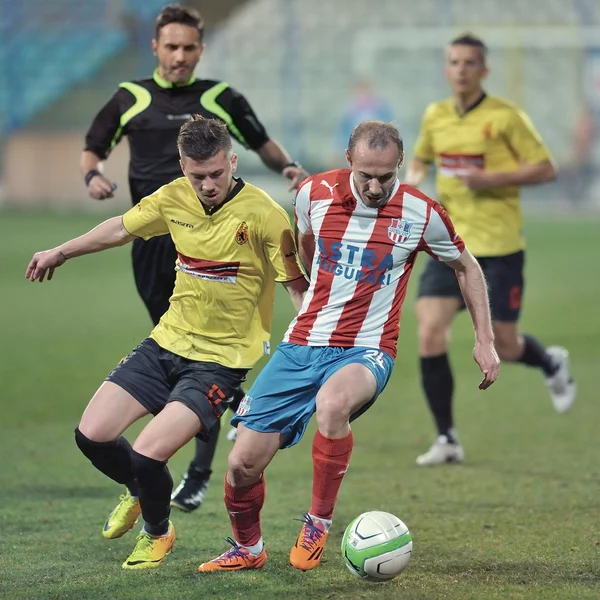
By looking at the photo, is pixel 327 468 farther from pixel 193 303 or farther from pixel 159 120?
pixel 159 120

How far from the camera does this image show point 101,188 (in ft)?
19.6

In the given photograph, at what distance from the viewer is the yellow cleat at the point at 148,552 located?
15.8 feet

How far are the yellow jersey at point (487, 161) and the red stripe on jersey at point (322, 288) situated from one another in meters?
2.46

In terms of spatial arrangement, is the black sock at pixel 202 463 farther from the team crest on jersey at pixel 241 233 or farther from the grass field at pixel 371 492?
the team crest on jersey at pixel 241 233

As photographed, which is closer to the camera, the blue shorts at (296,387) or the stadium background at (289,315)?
the blue shorts at (296,387)

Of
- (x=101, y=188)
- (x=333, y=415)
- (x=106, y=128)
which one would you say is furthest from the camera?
(x=106, y=128)

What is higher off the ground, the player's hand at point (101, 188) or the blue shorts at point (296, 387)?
the player's hand at point (101, 188)

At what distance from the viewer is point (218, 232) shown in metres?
5.08

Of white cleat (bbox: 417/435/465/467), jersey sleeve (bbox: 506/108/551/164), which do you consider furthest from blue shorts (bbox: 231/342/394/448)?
jersey sleeve (bbox: 506/108/551/164)

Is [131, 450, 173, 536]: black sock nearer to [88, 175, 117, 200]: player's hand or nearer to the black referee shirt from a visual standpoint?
[88, 175, 117, 200]: player's hand

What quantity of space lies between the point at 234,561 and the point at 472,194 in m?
3.37

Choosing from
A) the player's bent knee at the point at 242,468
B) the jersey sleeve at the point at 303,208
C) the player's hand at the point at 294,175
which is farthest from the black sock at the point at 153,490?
the player's hand at the point at 294,175

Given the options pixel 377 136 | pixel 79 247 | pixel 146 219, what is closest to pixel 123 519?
pixel 79 247

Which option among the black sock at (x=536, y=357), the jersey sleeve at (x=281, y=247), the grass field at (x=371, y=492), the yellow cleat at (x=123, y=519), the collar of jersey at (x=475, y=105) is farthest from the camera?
the black sock at (x=536, y=357)
